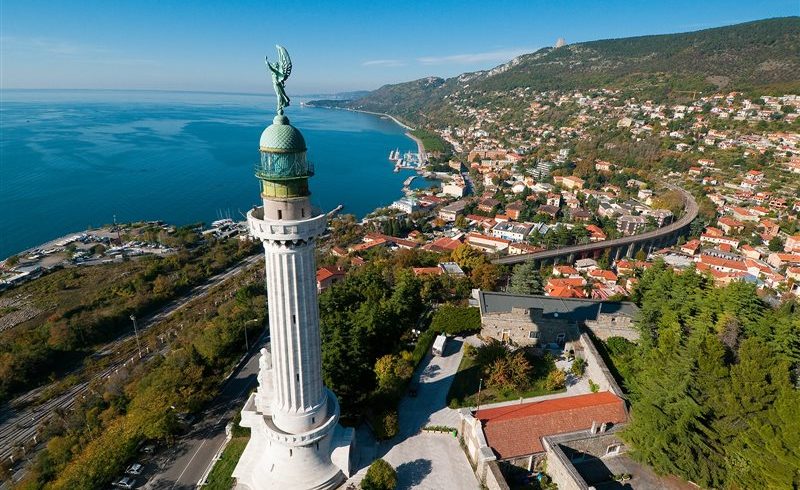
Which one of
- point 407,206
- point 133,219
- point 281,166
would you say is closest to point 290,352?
point 281,166

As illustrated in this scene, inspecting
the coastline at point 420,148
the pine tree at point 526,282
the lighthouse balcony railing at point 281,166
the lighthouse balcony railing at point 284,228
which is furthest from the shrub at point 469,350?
the coastline at point 420,148

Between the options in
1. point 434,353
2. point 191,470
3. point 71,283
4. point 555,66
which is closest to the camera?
point 191,470

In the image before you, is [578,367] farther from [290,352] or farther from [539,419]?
[290,352]

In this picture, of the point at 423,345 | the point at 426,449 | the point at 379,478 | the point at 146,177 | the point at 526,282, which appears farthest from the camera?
the point at 146,177

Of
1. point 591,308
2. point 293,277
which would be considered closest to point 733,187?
point 591,308

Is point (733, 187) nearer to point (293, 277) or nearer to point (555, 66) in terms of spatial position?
point (293, 277)

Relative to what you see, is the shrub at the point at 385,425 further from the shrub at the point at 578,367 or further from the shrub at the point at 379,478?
the shrub at the point at 578,367
